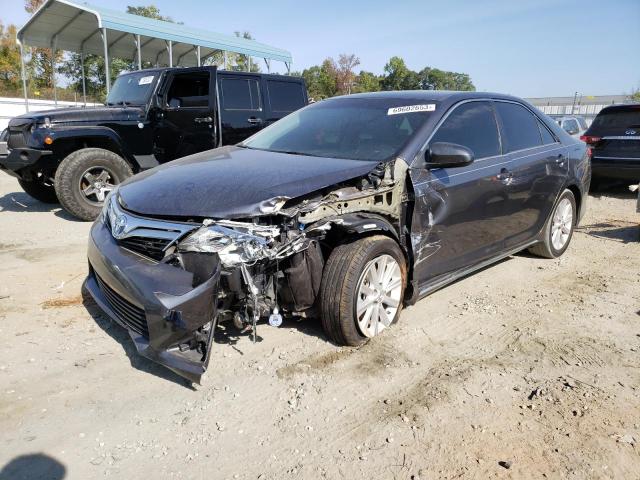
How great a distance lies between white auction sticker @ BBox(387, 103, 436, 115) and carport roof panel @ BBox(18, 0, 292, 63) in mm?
9647

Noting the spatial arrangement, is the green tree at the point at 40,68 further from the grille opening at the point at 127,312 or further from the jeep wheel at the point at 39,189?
the grille opening at the point at 127,312

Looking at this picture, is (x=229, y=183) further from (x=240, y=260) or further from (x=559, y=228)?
(x=559, y=228)

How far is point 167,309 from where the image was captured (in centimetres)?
253

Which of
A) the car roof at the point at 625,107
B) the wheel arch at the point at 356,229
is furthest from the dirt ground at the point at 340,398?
the car roof at the point at 625,107

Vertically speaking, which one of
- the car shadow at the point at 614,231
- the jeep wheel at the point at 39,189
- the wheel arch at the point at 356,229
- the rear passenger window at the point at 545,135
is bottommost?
the car shadow at the point at 614,231

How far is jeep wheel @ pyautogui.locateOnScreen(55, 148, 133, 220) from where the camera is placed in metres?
6.42

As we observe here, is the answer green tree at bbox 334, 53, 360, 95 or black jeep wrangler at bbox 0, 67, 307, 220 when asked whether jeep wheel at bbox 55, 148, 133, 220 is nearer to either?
black jeep wrangler at bbox 0, 67, 307, 220

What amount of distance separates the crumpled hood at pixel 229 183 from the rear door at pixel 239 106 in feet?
13.4

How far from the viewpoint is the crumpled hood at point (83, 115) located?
659 cm

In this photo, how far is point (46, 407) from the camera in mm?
2617

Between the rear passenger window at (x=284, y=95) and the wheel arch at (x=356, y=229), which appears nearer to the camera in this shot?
the wheel arch at (x=356, y=229)

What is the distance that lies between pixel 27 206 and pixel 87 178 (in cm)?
180

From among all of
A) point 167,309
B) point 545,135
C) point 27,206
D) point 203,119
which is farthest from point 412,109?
point 27,206

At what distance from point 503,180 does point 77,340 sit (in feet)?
11.6
